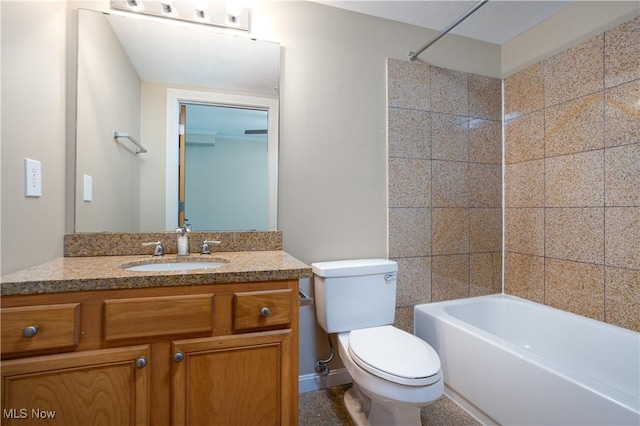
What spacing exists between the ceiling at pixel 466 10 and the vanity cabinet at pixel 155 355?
1736 millimetres

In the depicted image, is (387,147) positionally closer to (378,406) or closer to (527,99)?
(527,99)

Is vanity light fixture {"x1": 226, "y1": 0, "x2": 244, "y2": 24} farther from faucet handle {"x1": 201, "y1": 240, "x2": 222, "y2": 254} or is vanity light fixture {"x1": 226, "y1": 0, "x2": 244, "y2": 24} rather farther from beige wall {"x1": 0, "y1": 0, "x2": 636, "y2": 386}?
faucet handle {"x1": 201, "y1": 240, "x2": 222, "y2": 254}

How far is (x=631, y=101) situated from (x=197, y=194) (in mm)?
2332

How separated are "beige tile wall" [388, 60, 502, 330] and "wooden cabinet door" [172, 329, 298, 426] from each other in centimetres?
106

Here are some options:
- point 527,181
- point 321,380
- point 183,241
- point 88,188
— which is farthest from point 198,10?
point 527,181

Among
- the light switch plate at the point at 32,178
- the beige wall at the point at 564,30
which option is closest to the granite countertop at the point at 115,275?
the light switch plate at the point at 32,178

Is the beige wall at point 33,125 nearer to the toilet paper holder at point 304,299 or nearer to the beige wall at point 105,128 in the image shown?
the beige wall at point 105,128

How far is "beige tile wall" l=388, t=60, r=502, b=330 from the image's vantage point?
1938 mm

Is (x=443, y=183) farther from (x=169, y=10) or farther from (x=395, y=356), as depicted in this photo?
(x=169, y=10)

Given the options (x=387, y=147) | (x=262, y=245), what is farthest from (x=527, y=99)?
(x=262, y=245)

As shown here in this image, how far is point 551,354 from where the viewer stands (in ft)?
5.82

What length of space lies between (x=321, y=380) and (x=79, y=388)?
125 centimetres

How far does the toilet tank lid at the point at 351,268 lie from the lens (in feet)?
5.20

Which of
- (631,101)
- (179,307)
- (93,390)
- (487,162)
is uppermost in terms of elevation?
(631,101)
